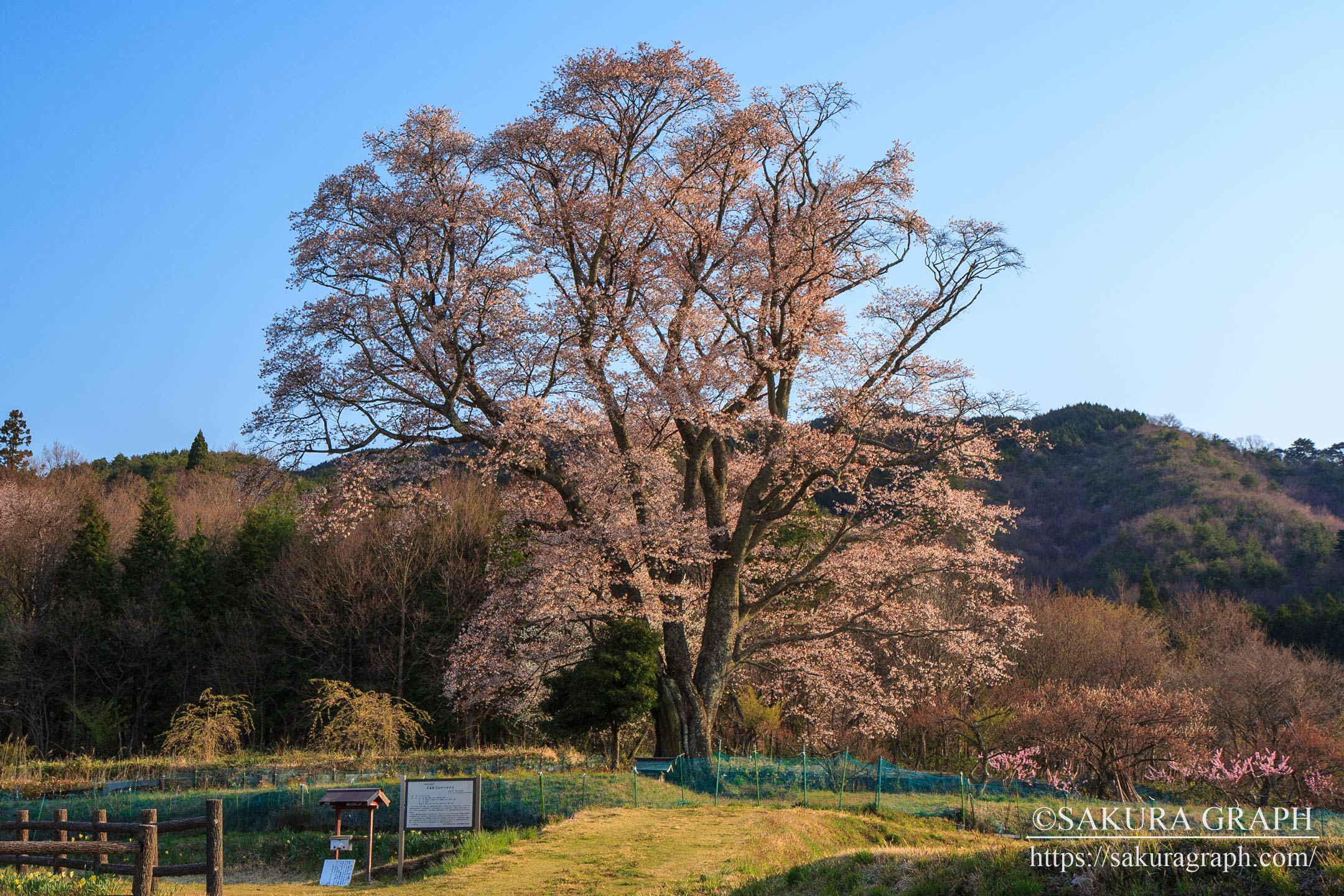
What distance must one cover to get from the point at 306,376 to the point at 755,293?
362 inches

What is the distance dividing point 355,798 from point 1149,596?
45.0 m

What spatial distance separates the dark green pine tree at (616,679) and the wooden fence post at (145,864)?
10.4 metres

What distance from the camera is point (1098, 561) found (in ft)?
198

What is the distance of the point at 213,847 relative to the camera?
1127 centimetres

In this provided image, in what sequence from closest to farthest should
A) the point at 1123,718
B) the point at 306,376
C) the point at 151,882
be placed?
the point at 151,882 → the point at 306,376 → the point at 1123,718

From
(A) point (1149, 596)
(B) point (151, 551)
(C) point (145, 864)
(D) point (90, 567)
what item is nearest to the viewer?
(C) point (145, 864)

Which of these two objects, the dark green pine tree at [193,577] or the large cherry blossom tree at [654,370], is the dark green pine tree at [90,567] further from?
the large cherry blossom tree at [654,370]

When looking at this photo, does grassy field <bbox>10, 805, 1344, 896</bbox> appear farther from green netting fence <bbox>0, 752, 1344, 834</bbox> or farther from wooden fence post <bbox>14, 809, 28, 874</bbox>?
wooden fence post <bbox>14, 809, 28, 874</bbox>

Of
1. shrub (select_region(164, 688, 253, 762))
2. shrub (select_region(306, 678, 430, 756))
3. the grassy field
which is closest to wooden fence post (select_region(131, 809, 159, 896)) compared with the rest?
the grassy field

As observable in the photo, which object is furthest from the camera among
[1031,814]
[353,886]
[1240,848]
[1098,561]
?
[1098,561]

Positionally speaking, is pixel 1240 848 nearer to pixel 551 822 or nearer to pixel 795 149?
pixel 551 822

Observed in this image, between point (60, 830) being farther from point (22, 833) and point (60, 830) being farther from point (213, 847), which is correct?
point (213, 847)

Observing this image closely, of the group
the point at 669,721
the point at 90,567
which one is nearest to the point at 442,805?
the point at 669,721

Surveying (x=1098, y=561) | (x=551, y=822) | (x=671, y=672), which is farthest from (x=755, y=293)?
(x=1098, y=561)
